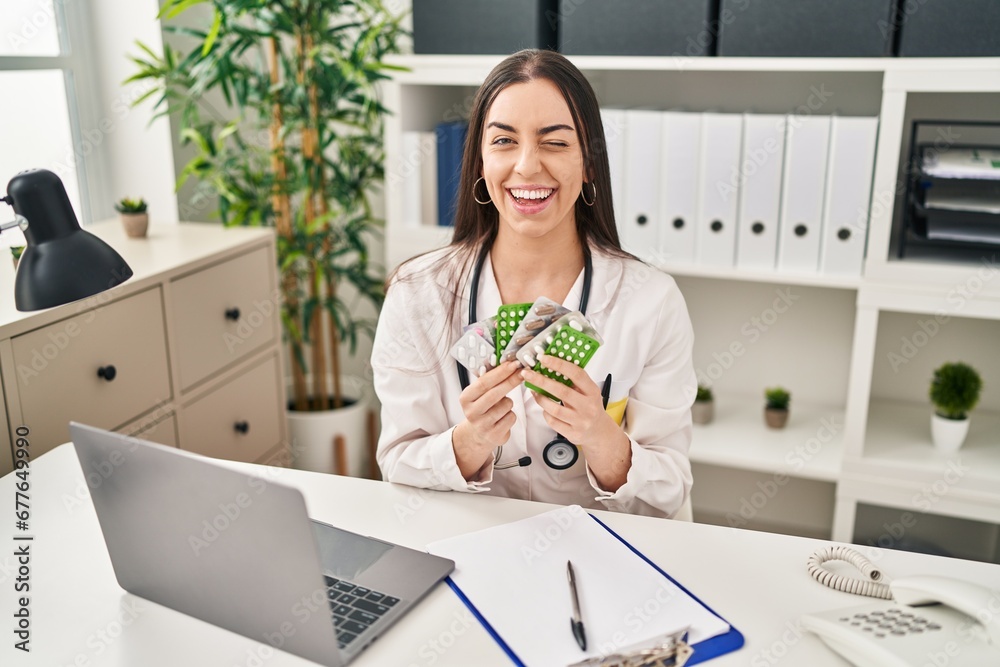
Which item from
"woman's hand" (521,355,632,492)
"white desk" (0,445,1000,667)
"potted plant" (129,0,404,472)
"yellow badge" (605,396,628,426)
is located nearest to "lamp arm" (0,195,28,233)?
"white desk" (0,445,1000,667)

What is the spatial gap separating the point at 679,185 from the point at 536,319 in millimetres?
1194

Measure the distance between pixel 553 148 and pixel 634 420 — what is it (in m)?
0.49

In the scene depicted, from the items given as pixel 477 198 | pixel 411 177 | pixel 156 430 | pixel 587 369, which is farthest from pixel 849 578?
pixel 411 177

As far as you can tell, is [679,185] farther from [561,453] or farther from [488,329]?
[488,329]

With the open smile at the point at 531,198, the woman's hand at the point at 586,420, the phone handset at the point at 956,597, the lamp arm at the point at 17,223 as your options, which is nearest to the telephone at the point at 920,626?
the phone handset at the point at 956,597

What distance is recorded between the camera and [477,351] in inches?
50.8

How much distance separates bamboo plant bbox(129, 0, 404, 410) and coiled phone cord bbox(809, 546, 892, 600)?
66.5 inches

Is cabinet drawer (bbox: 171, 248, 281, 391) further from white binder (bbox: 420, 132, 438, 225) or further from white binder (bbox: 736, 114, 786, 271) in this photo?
white binder (bbox: 736, 114, 786, 271)

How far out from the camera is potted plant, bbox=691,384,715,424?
2.54 metres

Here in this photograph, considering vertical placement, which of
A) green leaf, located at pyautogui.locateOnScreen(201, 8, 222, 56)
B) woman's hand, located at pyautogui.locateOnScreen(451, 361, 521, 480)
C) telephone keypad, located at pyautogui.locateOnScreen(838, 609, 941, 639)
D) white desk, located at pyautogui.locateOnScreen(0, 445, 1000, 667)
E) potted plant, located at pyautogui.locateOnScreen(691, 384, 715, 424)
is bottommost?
potted plant, located at pyautogui.locateOnScreen(691, 384, 715, 424)

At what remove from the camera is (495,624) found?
3.41 ft

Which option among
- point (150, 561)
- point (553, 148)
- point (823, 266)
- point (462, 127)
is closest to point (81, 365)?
point (150, 561)

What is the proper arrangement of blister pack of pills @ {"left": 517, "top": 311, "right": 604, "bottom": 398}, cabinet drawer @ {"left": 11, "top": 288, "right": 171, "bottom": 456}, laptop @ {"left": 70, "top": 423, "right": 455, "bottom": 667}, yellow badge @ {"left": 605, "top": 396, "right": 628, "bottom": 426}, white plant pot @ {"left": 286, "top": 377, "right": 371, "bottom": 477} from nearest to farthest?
laptop @ {"left": 70, "top": 423, "right": 455, "bottom": 667} → blister pack of pills @ {"left": 517, "top": 311, "right": 604, "bottom": 398} → yellow badge @ {"left": 605, "top": 396, "right": 628, "bottom": 426} → cabinet drawer @ {"left": 11, "top": 288, "right": 171, "bottom": 456} → white plant pot @ {"left": 286, "top": 377, "right": 371, "bottom": 477}

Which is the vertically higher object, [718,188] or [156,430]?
[718,188]
